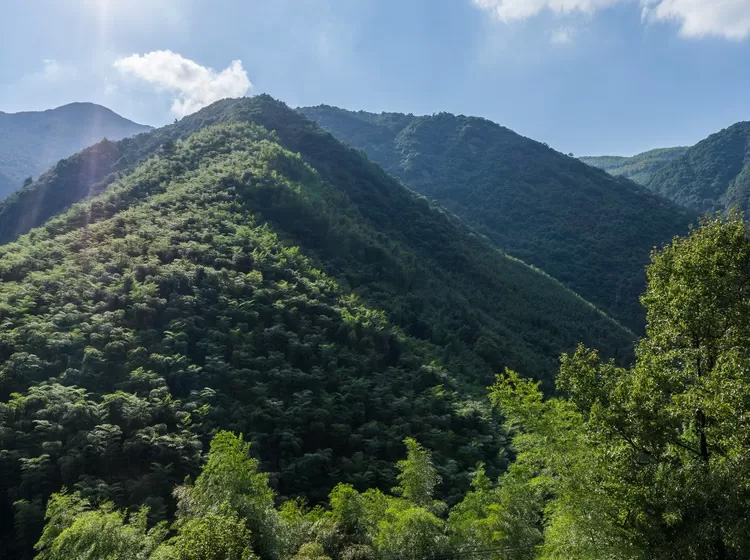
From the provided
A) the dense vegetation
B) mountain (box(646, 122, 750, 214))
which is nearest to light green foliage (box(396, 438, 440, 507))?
the dense vegetation

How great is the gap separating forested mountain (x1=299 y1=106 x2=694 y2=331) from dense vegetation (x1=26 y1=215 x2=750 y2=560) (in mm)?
78554

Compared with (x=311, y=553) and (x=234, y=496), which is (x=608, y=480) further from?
(x=234, y=496)

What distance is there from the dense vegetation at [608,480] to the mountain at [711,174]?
14800 cm

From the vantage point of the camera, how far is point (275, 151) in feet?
235

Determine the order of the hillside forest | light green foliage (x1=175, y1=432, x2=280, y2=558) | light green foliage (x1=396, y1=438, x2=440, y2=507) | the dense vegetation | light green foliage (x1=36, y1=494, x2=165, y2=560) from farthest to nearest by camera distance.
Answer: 1. light green foliage (x1=396, y1=438, x2=440, y2=507)
2. light green foliage (x1=175, y1=432, x2=280, y2=558)
3. light green foliage (x1=36, y1=494, x2=165, y2=560)
4. the hillside forest
5. the dense vegetation

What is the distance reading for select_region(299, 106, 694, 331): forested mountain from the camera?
9923 cm

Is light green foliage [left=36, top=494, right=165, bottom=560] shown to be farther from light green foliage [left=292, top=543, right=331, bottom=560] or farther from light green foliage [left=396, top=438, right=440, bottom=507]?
light green foliage [left=396, top=438, right=440, bottom=507]

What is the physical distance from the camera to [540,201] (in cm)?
12800

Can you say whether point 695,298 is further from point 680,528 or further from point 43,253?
point 43,253

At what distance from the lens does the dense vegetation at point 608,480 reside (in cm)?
960

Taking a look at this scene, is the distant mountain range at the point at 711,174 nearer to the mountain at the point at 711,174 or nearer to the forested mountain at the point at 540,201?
the mountain at the point at 711,174

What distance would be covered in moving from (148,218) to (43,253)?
990 centimetres

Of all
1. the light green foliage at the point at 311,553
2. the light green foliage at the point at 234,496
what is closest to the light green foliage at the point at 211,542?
the light green foliage at the point at 234,496

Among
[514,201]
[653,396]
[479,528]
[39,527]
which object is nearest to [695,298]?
[653,396]
